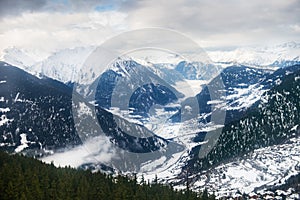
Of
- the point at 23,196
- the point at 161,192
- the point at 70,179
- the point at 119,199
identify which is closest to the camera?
the point at 23,196

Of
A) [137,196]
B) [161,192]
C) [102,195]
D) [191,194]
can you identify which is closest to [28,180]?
[102,195]

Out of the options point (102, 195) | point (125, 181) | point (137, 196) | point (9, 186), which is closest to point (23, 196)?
point (9, 186)

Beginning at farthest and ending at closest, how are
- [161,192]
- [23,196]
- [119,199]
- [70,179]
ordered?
[161,192], [70,179], [119,199], [23,196]

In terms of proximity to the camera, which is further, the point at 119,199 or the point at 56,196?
the point at 119,199

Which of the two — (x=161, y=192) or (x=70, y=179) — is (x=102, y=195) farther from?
(x=161, y=192)

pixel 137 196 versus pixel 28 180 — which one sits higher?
pixel 28 180

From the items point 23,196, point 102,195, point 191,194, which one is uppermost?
point 23,196
